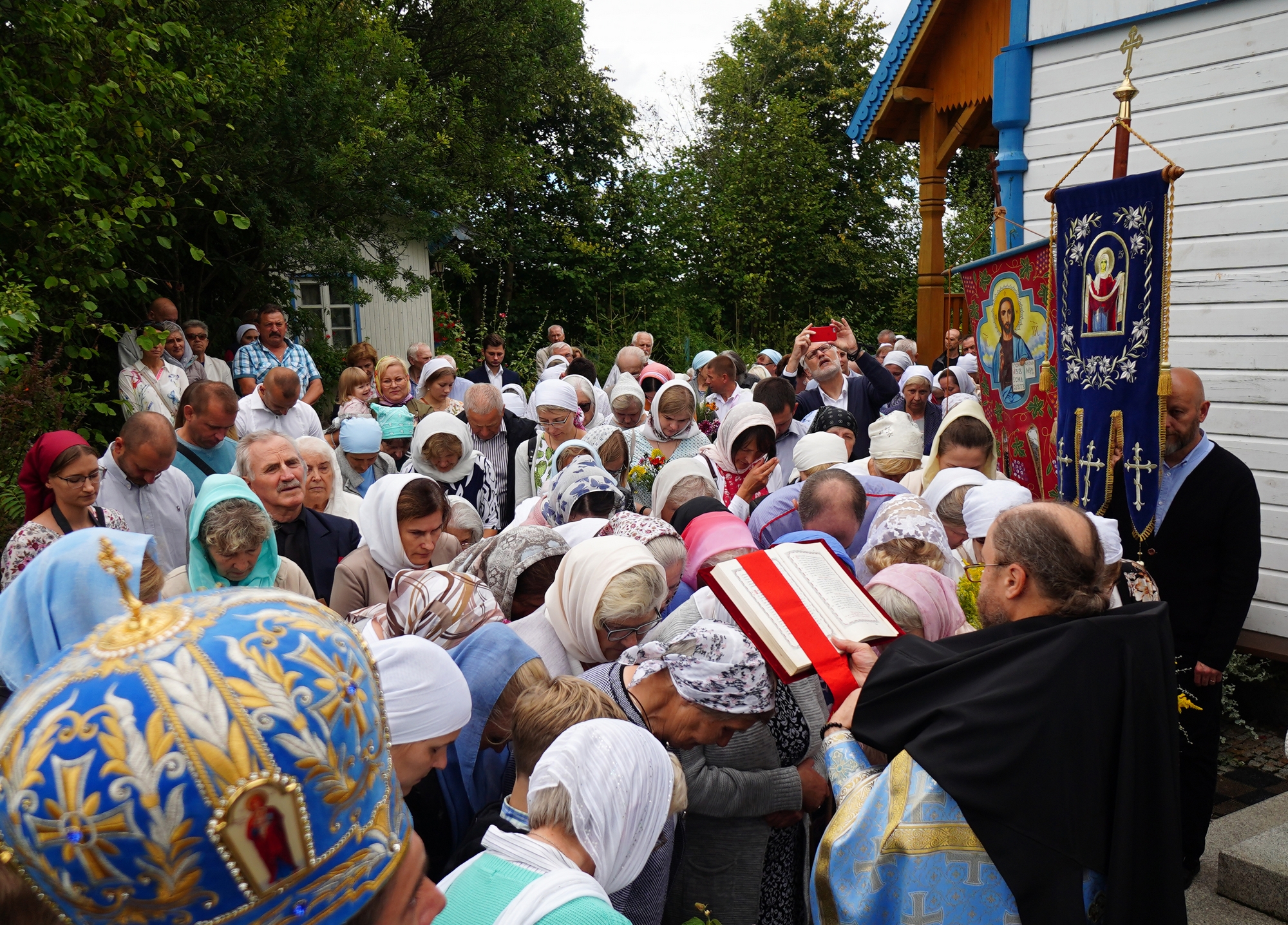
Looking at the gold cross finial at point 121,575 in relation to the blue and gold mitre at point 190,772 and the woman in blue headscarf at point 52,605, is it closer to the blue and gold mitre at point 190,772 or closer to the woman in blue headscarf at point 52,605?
the blue and gold mitre at point 190,772

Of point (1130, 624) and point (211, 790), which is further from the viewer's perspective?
point (1130, 624)

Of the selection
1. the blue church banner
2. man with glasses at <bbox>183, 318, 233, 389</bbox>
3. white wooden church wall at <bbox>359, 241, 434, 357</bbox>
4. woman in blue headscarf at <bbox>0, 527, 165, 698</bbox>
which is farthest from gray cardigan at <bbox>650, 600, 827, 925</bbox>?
white wooden church wall at <bbox>359, 241, 434, 357</bbox>

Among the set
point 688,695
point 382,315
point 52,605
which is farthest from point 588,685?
point 382,315

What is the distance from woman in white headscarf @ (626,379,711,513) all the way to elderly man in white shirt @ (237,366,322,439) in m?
2.21

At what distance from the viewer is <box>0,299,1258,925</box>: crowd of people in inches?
38.0

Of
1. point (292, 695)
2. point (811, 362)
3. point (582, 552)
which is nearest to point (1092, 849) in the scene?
point (582, 552)

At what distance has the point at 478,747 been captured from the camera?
8.75 ft

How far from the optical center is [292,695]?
1.00 meters

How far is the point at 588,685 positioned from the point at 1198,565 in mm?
3435

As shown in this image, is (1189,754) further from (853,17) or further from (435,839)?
(853,17)

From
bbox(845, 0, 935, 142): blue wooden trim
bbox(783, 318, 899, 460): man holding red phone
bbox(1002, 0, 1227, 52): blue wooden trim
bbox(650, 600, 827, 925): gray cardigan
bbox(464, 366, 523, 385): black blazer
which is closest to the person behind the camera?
bbox(650, 600, 827, 925): gray cardigan

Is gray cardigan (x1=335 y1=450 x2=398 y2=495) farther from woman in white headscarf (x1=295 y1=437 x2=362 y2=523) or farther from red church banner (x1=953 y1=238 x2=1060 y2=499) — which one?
red church banner (x1=953 y1=238 x2=1060 y2=499)

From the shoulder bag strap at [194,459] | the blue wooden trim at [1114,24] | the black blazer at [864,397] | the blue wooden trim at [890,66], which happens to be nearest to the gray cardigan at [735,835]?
the shoulder bag strap at [194,459]

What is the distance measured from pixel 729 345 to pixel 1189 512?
60.0 feet
